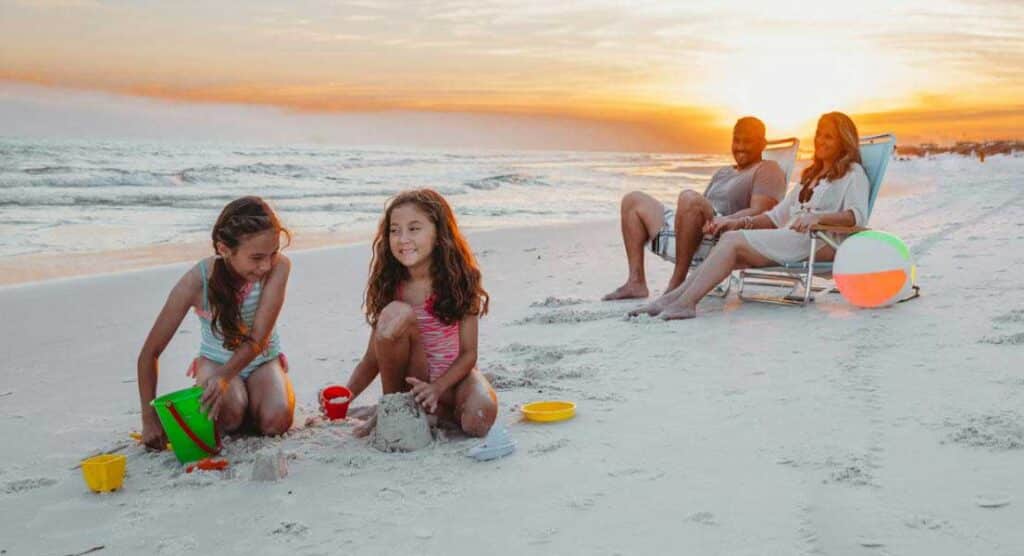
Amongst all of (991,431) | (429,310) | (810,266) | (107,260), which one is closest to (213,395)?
(429,310)

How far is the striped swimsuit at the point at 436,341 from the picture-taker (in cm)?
358

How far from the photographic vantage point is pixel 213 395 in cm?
322

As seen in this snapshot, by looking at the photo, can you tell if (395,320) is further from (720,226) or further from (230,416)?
(720,226)

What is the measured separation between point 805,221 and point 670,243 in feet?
3.58

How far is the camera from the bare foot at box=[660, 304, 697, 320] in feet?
18.5

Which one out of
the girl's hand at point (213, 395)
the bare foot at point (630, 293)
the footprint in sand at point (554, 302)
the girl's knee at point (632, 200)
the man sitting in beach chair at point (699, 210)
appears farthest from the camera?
the girl's knee at point (632, 200)

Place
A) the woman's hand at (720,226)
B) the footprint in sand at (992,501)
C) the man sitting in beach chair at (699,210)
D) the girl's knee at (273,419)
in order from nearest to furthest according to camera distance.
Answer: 1. the footprint in sand at (992,501)
2. the girl's knee at (273,419)
3. the woman's hand at (720,226)
4. the man sitting in beach chair at (699,210)

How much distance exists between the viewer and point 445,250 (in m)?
3.49

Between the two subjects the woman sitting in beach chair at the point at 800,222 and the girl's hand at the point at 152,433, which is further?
the woman sitting in beach chair at the point at 800,222

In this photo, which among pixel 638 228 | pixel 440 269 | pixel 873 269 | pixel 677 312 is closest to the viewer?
pixel 440 269

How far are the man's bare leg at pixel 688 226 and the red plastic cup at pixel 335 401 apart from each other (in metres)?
2.98

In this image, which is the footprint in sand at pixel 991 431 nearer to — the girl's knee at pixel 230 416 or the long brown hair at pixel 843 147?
the girl's knee at pixel 230 416

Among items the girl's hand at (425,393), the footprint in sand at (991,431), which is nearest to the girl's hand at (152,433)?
the girl's hand at (425,393)

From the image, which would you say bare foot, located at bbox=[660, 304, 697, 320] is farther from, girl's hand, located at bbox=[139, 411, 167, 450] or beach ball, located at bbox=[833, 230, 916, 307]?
girl's hand, located at bbox=[139, 411, 167, 450]
